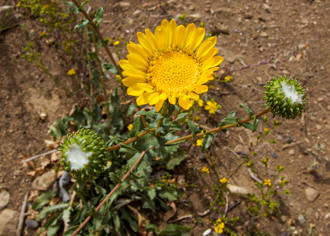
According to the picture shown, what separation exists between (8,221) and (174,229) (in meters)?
2.35

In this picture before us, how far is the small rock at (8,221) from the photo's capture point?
12.6 ft

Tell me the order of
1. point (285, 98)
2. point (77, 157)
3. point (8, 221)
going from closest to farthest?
point (77, 157)
point (285, 98)
point (8, 221)

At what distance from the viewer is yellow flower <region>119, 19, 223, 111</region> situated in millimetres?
2494

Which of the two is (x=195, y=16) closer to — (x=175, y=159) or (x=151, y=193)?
(x=175, y=159)

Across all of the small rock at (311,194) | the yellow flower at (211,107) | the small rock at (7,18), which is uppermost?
the small rock at (7,18)

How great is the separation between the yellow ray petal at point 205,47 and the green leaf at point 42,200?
2.95 meters

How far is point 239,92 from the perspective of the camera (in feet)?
15.4

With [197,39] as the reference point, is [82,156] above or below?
below

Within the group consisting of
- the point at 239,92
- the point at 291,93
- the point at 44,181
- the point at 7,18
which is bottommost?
the point at 239,92

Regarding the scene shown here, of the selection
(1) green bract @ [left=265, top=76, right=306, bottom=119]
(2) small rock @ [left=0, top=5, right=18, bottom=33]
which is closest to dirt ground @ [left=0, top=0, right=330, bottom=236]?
(2) small rock @ [left=0, top=5, right=18, bottom=33]

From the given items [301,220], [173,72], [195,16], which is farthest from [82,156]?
[195,16]

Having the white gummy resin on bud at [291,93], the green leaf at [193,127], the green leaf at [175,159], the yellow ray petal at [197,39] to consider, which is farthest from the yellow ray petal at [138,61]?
the green leaf at [175,159]

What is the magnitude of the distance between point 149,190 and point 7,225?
2.08 meters

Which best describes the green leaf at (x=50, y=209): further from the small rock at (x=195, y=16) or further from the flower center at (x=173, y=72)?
the small rock at (x=195, y=16)
